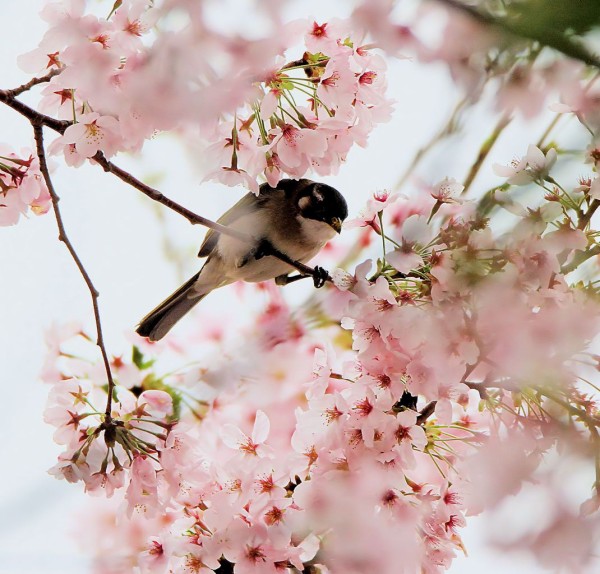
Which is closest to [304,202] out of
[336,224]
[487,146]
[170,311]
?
[336,224]

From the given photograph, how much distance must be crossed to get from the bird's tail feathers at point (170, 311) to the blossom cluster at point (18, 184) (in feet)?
2.24

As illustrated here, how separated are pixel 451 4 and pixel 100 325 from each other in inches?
56.3

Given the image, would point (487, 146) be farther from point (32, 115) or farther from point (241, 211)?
point (241, 211)

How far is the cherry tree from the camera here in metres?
1.33

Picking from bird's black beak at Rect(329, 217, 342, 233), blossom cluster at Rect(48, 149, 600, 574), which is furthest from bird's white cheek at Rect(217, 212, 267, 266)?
blossom cluster at Rect(48, 149, 600, 574)

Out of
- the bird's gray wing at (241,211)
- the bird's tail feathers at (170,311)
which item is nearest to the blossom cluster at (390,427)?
the bird's tail feathers at (170,311)

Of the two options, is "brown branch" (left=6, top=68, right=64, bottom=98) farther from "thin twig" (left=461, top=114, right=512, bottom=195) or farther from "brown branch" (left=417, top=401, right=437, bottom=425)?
"brown branch" (left=417, top=401, right=437, bottom=425)

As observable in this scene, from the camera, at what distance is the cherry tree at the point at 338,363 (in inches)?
52.3

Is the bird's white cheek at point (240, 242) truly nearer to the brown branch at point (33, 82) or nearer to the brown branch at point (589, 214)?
the brown branch at point (33, 82)

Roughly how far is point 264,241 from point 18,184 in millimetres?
972

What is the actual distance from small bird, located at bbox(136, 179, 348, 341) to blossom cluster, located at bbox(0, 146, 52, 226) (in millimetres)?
696

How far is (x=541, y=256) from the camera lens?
1.46 meters

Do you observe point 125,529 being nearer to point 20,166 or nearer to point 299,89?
point 20,166

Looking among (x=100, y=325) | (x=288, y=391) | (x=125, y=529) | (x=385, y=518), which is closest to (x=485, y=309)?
(x=385, y=518)
